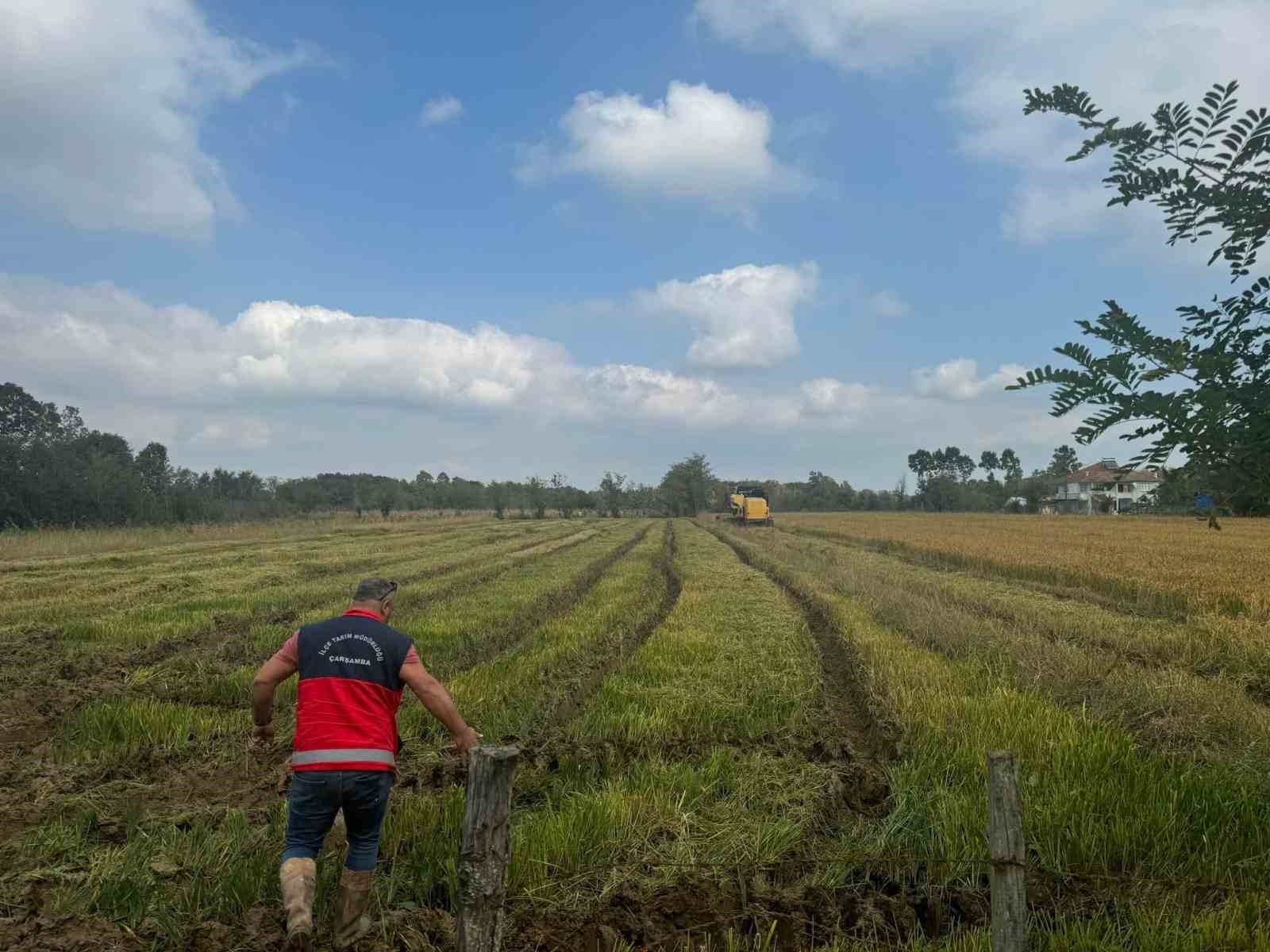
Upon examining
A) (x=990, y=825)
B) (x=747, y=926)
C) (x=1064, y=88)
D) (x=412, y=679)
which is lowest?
(x=747, y=926)

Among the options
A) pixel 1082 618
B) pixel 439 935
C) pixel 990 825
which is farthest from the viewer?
pixel 1082 618

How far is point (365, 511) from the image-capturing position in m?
82.1

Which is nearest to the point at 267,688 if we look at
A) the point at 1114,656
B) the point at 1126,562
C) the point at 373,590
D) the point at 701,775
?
the point at 373,590

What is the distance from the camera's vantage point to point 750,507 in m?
52.2

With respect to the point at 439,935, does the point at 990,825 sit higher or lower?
higher

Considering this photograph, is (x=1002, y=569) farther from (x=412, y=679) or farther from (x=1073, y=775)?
(x=412, y=679)

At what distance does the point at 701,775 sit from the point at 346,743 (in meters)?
2.86

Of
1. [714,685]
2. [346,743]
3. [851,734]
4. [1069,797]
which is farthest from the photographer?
[714,685]

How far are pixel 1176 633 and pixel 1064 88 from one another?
10.8m

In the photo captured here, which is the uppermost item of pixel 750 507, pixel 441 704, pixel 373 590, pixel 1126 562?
pixel 750 507

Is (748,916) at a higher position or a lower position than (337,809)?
lower

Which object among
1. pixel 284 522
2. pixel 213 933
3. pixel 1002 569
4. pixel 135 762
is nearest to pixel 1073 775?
pixel 213 933

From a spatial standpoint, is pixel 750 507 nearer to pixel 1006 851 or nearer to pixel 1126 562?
pixel 1126 562

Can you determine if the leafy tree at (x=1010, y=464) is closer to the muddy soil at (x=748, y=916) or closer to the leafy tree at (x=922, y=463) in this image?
the leafy tree at (x=922, y=463)
